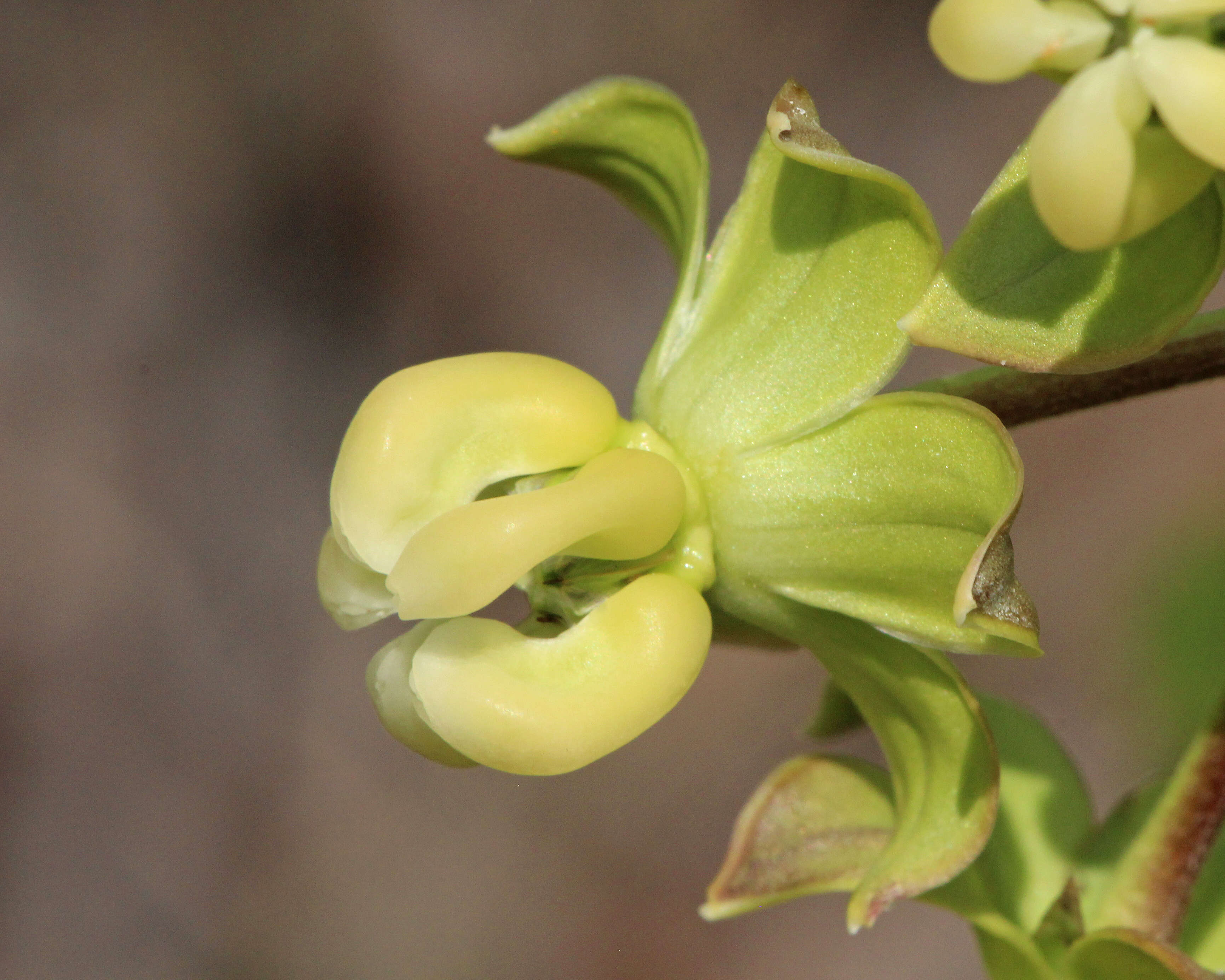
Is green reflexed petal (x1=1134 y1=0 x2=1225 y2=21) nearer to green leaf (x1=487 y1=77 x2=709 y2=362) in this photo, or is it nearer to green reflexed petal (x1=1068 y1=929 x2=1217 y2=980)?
green leaf (x1=487 y1=77 x2=709 y2=362)

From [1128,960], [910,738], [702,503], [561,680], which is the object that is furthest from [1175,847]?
[561,680]

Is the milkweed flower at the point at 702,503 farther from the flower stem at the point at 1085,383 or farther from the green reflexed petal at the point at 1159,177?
the green reflexed petal at the point at 1159,177

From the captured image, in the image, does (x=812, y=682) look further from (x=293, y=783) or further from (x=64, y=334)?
(x=64, y=334)

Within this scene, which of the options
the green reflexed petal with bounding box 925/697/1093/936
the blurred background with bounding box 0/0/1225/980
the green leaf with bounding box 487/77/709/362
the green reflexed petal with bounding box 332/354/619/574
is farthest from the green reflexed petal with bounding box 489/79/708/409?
the blurred background with bounding box 0/0/1225/980

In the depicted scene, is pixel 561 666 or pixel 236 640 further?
pixel 236 640

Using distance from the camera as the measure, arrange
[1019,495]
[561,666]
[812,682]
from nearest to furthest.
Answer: [1019,495]
[561,666]
[812,682]

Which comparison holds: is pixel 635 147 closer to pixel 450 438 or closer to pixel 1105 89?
pixel 450 438

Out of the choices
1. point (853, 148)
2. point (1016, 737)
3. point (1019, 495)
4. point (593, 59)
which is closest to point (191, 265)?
point (593, 59)
